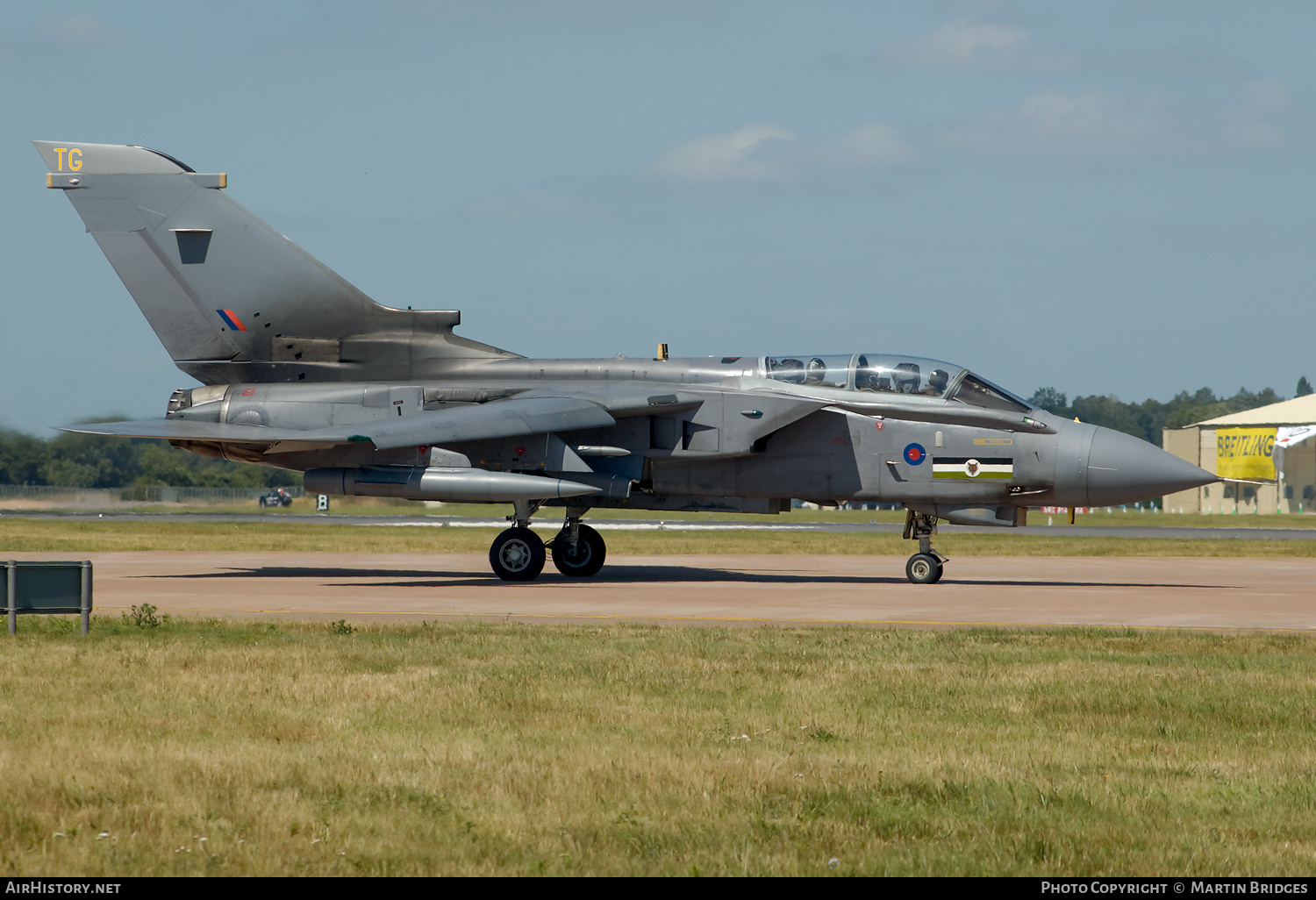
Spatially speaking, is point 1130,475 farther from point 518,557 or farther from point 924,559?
point 518,557

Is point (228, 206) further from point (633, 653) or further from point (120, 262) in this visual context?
point (633, 653)

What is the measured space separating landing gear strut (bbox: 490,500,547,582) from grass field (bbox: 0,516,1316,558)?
7915mm

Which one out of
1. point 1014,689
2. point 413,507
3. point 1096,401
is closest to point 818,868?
point 1014,689

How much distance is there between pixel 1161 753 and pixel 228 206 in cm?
1832

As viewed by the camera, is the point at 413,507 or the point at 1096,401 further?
the point at 1096,401

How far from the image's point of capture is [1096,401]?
197125 mm

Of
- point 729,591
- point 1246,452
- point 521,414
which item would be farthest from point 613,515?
point 1246,452

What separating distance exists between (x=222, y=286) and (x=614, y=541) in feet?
45.0

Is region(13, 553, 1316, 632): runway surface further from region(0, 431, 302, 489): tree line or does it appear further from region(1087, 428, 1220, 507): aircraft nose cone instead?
region(0, 431, 302, 489): tree line

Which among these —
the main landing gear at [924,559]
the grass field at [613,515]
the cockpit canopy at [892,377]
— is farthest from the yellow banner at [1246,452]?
the cockpit canopy at [892,377]

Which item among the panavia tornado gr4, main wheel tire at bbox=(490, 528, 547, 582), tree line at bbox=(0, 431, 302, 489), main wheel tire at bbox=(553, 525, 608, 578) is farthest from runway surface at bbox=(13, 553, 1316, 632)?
tree line at bbox=(0, 431, 302, 489)

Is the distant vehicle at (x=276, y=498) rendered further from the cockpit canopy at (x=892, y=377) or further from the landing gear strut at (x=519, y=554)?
the cockpit canopy at (x=892, y=377)

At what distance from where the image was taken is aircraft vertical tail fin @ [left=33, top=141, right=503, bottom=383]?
21203 mm

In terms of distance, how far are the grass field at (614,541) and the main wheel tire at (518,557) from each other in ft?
25.9
